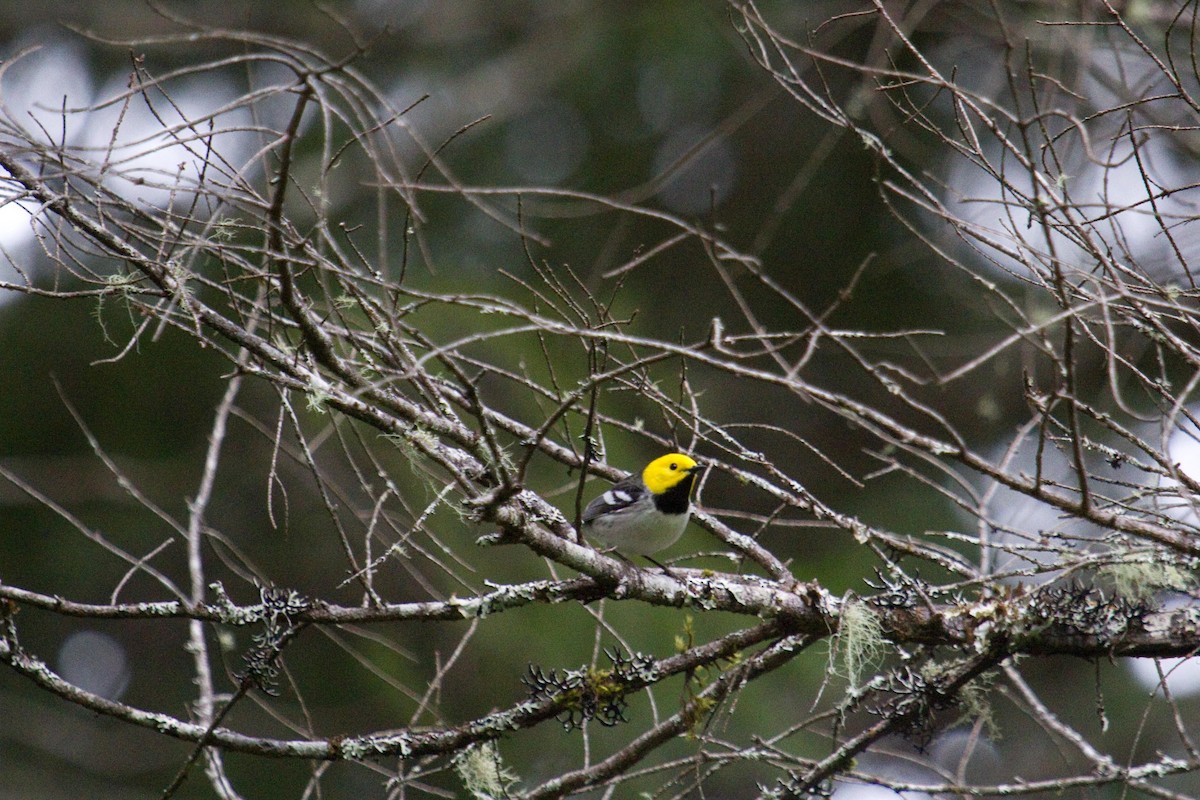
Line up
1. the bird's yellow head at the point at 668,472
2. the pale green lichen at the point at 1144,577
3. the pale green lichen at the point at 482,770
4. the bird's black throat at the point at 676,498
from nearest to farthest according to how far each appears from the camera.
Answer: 1. the pale green lichen at the point at 1144,577
2. the pale green lichen at the point at 482,770
3. the bird's black throat at the point at 676,498
4. the bird's yellow head at the point at 668,472

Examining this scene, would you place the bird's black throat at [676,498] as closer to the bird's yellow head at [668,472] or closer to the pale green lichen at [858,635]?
the bird's yellow head at [668,472]

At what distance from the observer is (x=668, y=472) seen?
447 centimetres

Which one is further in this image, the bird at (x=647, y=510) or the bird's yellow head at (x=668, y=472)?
the bird's yellow head at (x=668, y=472)

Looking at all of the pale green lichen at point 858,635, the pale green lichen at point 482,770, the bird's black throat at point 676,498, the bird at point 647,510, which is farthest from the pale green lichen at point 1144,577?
the pale green lichen at point 482,770

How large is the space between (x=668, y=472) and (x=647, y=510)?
0.28 meters

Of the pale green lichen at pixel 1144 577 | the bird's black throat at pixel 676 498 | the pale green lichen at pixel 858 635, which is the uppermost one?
the bird's black throat at pixel 676 498

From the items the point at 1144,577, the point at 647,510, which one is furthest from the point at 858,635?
the point at 647,510

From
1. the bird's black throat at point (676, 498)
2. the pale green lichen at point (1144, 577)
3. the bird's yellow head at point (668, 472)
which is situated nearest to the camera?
the pale green lichen at point (1144, 577)

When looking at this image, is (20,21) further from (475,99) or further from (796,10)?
Result: (796,10)

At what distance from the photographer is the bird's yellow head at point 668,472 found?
4.32m

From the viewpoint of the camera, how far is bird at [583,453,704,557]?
13.6ft

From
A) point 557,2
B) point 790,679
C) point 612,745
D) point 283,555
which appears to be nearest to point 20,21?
point 557,2

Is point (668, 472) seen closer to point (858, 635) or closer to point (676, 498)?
point (676, 498)

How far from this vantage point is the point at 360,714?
802 cm
